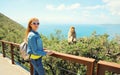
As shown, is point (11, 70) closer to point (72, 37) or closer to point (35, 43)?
point (35, 43)

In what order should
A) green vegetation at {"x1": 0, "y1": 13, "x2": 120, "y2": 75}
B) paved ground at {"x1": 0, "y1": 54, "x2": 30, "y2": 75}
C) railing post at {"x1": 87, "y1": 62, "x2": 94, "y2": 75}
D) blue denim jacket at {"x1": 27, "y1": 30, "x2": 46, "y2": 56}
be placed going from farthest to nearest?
green vegetation at {"x1": 0, "y1": 13, "x2": 120, "y2": 75} → paved ground at {"x1": 0, "y1": 54, "x2": 30, "y2": 75} → blue denim jacket at {"x1": 27, "y1": 30, "x2": 46, "y2": 56} → railing post at {"x1": 87, "y1": 62, "x2": 94, "y2": 75}

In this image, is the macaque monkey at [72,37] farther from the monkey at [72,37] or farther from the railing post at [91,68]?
the railing post at [91,68]

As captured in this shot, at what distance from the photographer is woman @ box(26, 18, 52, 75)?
3.66 m

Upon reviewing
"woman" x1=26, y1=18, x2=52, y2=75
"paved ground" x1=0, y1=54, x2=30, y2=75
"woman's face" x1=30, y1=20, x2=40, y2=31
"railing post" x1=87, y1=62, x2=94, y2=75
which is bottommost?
"paved ground" x1=0, y1=54, x2=30, y2=75

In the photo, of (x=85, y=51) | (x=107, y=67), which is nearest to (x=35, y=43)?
(x=107, y=67)

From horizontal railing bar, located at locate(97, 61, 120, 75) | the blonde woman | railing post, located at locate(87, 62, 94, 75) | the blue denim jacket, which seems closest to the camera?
horizontal railing bar, located at locate(97, 61, 120, 75)

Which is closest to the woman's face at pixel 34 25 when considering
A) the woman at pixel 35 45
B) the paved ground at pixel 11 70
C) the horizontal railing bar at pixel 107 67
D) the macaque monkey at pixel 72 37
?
the woman at pixel 35 45

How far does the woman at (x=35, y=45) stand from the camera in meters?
Answer: 3.66

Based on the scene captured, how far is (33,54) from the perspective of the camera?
12.6 feet

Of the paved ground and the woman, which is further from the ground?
the woman

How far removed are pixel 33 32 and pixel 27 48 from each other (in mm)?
345

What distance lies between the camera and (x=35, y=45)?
3.65 m

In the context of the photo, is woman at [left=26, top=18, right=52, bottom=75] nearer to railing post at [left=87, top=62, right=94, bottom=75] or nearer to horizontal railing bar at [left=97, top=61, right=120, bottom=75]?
railing post at [left=87, top=62, right=94, bottom=75]

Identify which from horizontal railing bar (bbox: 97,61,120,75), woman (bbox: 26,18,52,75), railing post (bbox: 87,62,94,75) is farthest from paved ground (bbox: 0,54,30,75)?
horizontal railing bar (bbox: 97,61,120,75)
